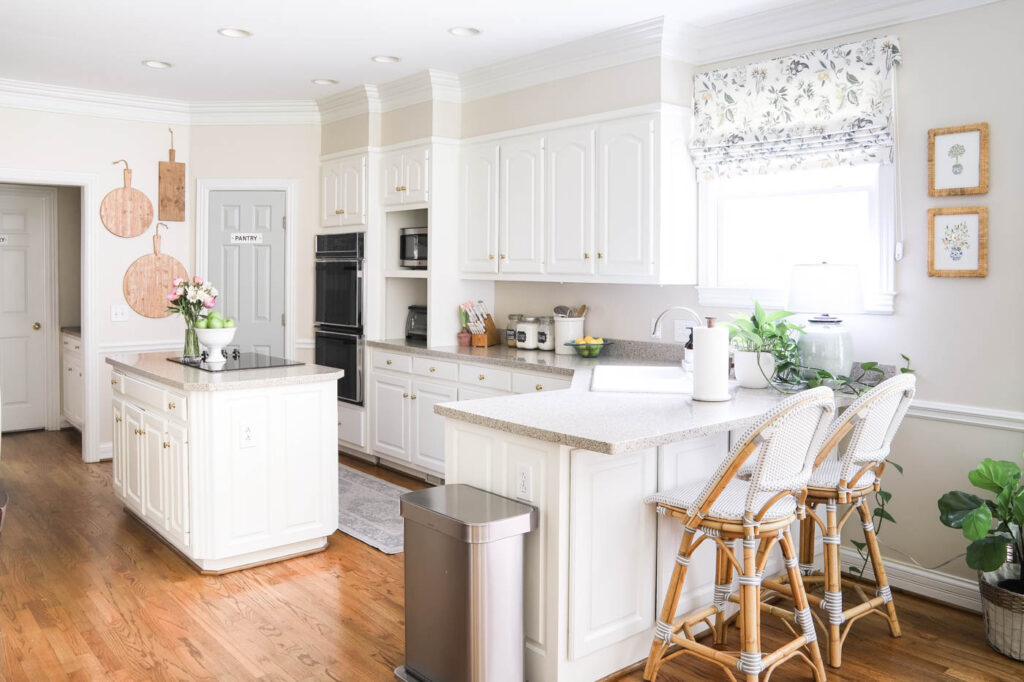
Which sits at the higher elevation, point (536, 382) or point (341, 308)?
point (341, 308)

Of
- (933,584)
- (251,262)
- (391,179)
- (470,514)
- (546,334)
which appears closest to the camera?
(470,514)

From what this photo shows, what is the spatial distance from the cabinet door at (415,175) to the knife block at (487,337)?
0.90 m

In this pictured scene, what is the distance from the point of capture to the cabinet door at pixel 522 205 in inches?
194

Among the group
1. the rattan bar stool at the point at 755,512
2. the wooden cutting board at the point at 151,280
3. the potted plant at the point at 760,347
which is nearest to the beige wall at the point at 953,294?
the potted plant at the point at 760,347

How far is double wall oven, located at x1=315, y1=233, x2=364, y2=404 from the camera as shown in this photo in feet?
19.2

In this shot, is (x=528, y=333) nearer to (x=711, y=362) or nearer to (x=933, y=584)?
(x=711, y=362)

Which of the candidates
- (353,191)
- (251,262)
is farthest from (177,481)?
(251,262)

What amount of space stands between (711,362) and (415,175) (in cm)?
296

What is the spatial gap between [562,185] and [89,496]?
3386 millimetres

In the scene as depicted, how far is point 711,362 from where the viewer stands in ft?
10.2

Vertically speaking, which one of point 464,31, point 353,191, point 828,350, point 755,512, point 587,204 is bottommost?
point 755,512

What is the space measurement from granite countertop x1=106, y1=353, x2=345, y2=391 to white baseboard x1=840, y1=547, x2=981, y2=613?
2.65 metres

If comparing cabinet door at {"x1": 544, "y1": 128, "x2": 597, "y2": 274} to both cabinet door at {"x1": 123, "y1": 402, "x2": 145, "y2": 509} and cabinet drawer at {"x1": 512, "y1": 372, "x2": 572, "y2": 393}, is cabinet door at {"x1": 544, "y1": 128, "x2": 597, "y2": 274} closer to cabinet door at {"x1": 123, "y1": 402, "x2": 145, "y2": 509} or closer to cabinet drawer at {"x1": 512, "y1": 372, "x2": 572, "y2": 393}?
cabinet drawer at {"x1": 512, "y1": 372, "x2": 572, "y2": 393}

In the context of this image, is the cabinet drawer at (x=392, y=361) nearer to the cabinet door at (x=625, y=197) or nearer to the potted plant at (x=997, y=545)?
the cabinet door at (x=625, y=197)
